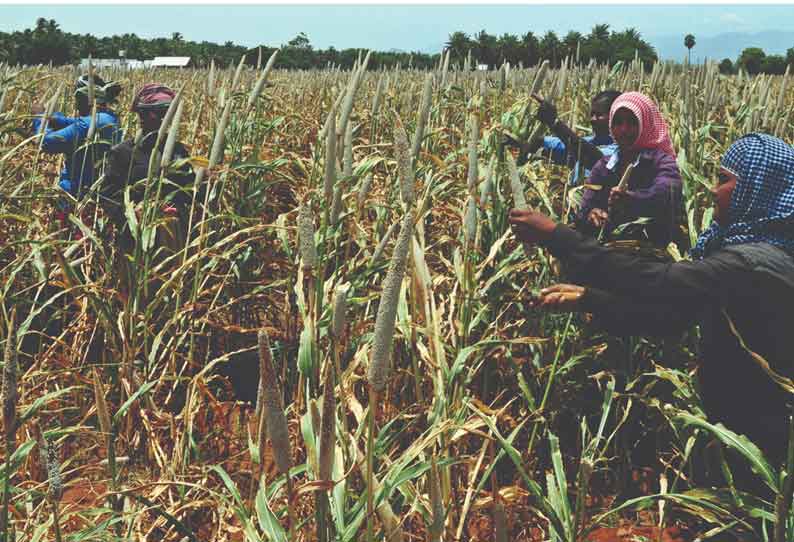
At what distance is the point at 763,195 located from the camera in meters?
2.11

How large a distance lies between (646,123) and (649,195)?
17.4 inches

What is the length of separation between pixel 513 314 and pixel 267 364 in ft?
7.35

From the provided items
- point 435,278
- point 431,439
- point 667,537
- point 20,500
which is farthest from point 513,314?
point 20,500

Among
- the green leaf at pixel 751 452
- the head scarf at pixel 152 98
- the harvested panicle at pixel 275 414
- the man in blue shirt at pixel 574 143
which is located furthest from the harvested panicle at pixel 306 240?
the head scarf at pixel 152 98

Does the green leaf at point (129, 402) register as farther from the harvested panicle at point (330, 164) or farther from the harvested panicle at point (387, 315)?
the harvested panicle at point (387, 315)

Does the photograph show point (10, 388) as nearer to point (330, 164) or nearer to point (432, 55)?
point (330, 164)

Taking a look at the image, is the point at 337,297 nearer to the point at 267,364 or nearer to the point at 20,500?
the point at 267,364

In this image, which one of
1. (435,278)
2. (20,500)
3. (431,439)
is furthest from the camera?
(435,278)

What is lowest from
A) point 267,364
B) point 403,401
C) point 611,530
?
point 611,530

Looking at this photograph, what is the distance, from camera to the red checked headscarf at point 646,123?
3.21 meters

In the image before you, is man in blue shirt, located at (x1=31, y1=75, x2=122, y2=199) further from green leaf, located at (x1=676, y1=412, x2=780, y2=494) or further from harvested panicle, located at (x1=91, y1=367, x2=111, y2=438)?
green leaf, located at (x1=676, y1=412, x2=780, y2=494)

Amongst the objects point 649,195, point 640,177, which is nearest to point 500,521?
point 649,195

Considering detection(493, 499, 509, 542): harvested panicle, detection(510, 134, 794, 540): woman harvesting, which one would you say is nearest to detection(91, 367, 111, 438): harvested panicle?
detection(493, 499, 509, 542): harvested panicle

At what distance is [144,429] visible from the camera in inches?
101
